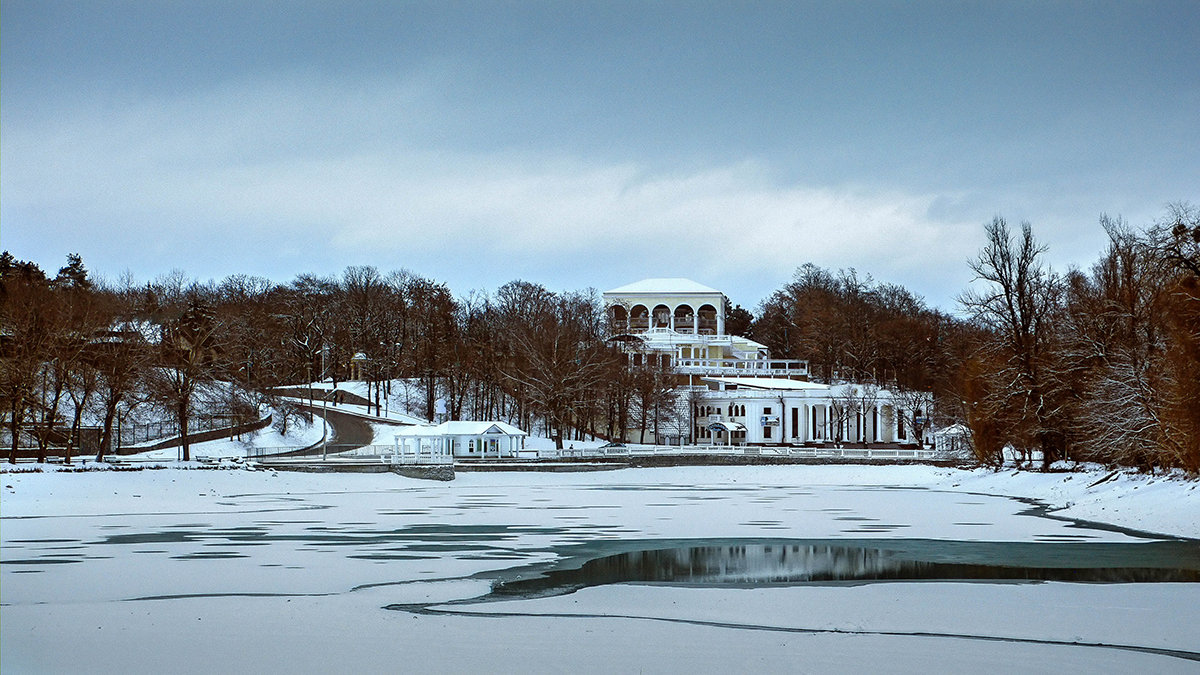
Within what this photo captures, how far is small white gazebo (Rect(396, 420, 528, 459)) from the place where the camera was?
71.9 m

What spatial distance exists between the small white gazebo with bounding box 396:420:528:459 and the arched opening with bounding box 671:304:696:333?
73.2 m

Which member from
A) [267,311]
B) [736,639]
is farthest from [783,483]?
[267,311]

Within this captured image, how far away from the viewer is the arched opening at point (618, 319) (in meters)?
116

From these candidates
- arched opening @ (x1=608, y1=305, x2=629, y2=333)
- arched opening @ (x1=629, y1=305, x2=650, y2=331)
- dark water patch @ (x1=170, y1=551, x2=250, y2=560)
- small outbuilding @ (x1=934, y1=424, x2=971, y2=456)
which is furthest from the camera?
arched opening @ (x1=629, y1=305, x2=650, y2=331)

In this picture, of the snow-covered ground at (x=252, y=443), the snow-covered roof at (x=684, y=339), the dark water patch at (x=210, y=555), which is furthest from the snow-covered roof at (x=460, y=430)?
the snow-covered roof at (x=684, y=339)

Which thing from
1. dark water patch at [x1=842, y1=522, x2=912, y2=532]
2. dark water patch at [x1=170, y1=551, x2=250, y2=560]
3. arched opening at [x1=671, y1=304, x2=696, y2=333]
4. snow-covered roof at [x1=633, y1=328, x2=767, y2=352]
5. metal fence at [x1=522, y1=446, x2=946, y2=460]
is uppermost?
arched opening at [x1=671, y1=304, x2=696, y2=333]

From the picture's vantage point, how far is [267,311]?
108938 mm

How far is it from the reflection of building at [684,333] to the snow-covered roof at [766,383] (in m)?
3.48

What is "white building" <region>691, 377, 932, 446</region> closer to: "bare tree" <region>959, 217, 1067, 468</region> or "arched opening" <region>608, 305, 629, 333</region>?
"arched opening" <region>608, 305, 629, 333</region>

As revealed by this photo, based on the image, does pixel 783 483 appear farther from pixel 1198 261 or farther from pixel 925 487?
pixel 1198 261

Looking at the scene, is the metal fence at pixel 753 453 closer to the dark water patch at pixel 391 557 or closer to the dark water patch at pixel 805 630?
the dark water patch at pixel 391 557

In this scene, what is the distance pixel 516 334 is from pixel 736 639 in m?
78.8

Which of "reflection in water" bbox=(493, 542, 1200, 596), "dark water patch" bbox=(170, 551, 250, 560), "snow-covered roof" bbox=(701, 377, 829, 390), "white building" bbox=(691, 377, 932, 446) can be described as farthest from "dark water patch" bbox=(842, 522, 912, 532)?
"snow-covered roof" bbox=(701, 377, 829, 390)

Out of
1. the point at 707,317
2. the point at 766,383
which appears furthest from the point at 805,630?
the point at 707,317
